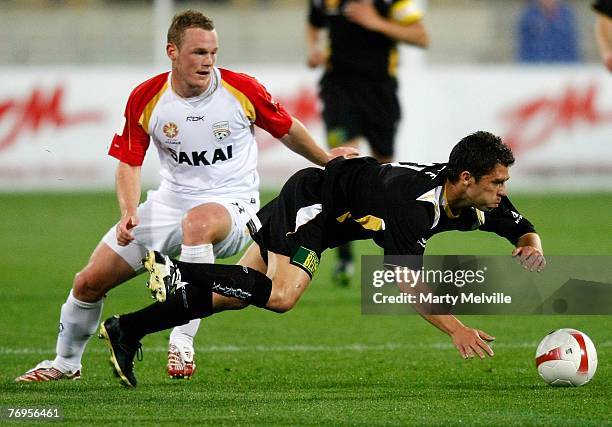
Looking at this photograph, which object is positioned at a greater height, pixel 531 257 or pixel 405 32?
pixel 405 32

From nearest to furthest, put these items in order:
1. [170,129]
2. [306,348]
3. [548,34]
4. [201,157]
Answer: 1. [170,129]
2. [201,157]
3. [306,348]
4. [548,34]

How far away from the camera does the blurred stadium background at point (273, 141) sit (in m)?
8.95

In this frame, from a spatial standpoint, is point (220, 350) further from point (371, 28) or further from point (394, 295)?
point (371, 28)

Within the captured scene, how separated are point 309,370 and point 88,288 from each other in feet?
4.34

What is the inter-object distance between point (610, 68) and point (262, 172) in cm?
805

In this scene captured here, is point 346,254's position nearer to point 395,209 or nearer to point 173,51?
point 173,51

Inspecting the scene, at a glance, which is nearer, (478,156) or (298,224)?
(478,156)

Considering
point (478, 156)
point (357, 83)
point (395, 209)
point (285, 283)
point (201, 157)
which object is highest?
point (357, 83)

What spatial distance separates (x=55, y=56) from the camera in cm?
1862

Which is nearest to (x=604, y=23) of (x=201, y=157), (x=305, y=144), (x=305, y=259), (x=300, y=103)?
(x=305, y=144)

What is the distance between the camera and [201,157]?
711 centimetres

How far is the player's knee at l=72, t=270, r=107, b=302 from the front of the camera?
6824 millimetres

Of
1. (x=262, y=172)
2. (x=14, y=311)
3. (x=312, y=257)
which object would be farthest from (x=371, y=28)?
(x=262, y=172)

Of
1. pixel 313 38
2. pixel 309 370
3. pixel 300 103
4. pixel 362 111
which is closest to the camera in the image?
pixel 309 370
